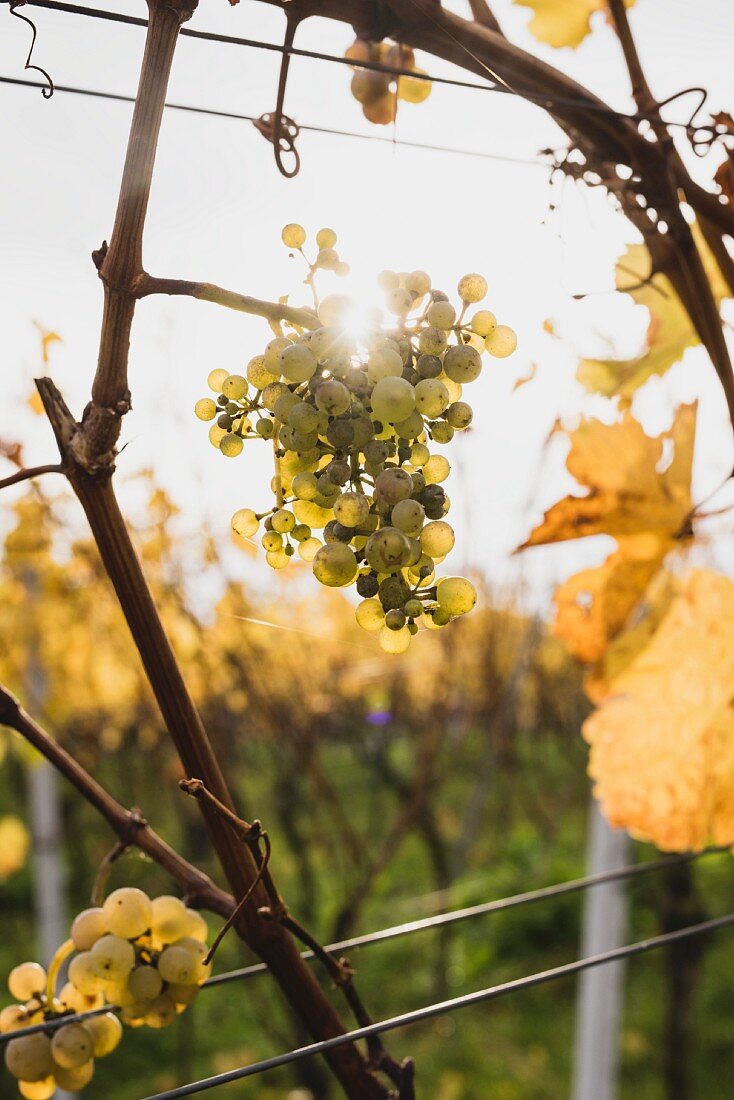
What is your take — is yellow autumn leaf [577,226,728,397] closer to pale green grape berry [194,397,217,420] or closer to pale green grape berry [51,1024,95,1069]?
pale green grape berry [194,397,217,420]

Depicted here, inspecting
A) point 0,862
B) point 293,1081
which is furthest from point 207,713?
point 0,862

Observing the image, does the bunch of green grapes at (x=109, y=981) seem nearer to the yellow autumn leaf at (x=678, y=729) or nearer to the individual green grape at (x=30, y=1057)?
the individual green grape at (x=30, y=1057)

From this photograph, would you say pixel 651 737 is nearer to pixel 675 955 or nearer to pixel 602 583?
pixel 602 583

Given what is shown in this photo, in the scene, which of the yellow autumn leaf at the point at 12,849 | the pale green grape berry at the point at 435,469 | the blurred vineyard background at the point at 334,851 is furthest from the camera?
the yellow autumn leaf at the point at 12,849

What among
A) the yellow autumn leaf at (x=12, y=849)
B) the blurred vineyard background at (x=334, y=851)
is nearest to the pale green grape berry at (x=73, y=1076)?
the blurred vineyard background at (x=334, y=851)

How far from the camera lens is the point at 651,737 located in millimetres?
1133

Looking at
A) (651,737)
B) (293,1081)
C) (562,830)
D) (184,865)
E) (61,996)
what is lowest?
(293,1081)

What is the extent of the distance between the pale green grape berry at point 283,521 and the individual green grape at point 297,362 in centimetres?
12

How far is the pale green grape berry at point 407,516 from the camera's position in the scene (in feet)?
1.87

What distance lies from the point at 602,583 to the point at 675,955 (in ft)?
12.3

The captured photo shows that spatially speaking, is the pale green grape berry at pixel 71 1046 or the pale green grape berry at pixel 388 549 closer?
the pale green grape berry at pixel 388 549

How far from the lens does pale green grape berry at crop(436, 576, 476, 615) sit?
1.96 feet

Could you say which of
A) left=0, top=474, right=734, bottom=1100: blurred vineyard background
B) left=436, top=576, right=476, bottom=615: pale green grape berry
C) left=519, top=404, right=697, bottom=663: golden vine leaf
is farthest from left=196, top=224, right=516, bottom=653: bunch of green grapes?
left=0, top=474, right=734, bottom=1100: blurred vineyard background

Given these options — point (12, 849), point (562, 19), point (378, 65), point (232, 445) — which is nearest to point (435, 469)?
point (232, 445)
